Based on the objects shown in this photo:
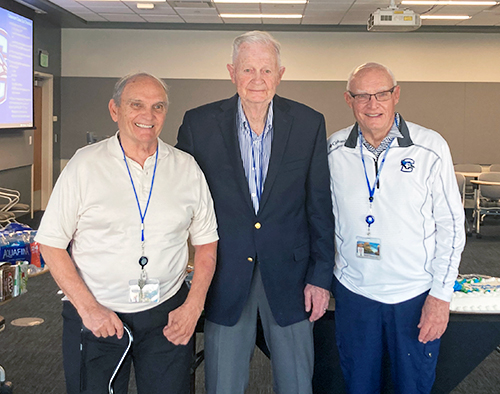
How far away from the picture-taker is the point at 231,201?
190 centimetres

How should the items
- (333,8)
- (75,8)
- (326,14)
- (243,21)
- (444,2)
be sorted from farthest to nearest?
(243,21), (326,14), (75,8), (333,8), (444,2)

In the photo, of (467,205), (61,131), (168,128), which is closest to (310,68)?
(168,128)

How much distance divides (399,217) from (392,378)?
65cm

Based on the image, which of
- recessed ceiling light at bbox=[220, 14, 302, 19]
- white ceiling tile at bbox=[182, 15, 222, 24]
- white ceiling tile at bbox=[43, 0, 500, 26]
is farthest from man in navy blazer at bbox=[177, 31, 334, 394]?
white ceiling tile at bbox=[182, 15, 222, 24]

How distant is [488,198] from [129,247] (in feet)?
24.8

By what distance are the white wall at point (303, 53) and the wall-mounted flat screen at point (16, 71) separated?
2148mm

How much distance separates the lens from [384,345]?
2059 mm

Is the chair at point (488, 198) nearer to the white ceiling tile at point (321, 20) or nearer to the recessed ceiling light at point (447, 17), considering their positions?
the recessed ceiling light at point (447, 17)

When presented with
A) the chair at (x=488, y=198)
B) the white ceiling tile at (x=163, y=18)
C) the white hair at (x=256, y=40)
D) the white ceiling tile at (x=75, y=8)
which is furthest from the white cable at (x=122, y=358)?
the white ceiling tile at (x=163, y=18)

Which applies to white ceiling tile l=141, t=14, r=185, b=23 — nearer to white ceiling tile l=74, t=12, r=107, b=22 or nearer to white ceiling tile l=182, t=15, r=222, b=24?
white ceiling tile l=182, t=15, r=222, b=24

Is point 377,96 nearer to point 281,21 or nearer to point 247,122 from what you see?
point 247,122

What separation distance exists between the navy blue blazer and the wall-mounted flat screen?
6.36 meters

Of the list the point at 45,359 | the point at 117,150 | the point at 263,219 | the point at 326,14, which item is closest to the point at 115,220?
the point at 117,150

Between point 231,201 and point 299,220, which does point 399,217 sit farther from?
point 231,201
